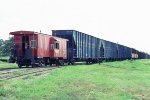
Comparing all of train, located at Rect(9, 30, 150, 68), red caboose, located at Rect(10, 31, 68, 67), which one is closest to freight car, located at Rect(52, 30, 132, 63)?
train, located at Rect(9, 30, 150, 68)

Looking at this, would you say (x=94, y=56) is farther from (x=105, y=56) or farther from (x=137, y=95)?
(x=137, y=95)

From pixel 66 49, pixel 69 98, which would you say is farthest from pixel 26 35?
pixel 69 98

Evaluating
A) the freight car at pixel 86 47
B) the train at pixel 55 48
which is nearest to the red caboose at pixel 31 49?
the train at pixel 55 48

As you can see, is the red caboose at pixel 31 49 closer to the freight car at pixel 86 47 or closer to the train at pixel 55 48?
the train at pixel 55 48

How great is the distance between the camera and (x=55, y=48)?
112 feet

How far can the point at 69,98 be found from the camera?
12.4m

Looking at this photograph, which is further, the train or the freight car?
the freight car

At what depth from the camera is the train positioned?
101 feet

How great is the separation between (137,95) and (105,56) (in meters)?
40.9

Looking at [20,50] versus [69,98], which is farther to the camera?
[20,50]

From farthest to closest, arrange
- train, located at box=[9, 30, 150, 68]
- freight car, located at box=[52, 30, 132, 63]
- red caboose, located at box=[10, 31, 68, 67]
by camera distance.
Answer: freight car, located at box=[52, 30, 132, 63], train, located at box=[9, 30, 150, 68], red caboose, located at box=[10, 31, 68, 67]

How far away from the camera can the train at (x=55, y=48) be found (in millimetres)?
30922

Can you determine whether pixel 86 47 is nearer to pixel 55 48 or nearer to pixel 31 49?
pixel 55 48

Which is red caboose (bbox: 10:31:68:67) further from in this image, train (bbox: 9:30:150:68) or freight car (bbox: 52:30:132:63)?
freight car (bbox: 52:30:132:63)
